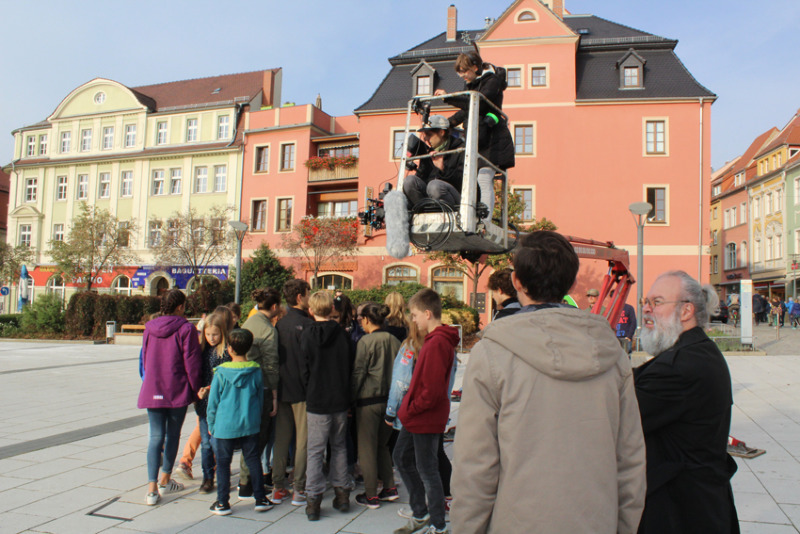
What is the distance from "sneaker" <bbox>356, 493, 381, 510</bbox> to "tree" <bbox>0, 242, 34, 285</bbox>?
4158 cm

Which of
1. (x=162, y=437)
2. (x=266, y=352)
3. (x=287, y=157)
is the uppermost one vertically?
(x=287, y=157)

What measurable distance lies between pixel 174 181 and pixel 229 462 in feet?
122

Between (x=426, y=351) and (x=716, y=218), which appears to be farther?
(x=716, y=218)

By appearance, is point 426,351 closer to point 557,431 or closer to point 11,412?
point 557,431

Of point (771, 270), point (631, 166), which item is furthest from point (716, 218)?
point (631, 166)

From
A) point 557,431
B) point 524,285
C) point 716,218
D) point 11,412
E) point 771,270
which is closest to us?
point 557,431

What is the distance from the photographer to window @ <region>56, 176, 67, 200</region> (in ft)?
137

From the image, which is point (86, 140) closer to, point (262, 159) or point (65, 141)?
point (65, 141)

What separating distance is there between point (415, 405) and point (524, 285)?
220 cm


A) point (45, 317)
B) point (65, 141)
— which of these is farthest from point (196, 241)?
point (65, 141)

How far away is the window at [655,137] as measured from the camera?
2884 centimetres

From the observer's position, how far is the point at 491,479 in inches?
79.9

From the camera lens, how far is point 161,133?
39.7 metres

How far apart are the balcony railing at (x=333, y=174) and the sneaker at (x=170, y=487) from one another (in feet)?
92.5
